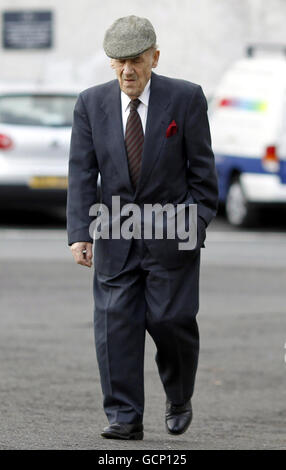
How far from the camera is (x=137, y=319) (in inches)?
233

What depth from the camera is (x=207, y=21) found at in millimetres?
23797

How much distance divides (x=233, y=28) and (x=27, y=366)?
16.2 metres

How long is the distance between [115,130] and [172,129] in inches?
9.0

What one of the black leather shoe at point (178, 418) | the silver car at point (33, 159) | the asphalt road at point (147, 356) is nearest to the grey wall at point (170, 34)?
the silver car at point (33, 159)

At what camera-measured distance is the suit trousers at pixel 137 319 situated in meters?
5.88

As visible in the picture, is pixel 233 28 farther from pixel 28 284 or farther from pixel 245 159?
pixel 28 284

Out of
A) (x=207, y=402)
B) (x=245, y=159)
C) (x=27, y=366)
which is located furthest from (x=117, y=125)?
(x=245, y=159)

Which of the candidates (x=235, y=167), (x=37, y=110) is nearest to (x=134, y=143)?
(x=37, y=110)

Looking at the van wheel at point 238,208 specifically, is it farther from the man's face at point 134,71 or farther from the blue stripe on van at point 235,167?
the man's face at point 134,71

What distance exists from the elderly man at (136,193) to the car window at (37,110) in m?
9.81

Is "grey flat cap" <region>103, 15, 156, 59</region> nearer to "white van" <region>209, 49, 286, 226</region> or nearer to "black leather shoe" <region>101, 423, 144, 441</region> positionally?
"black leather shoe" <region>101, 423, 144, 441</region>

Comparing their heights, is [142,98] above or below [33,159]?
above

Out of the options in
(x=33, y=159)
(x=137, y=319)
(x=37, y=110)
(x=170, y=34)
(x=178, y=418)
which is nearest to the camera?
(x=137, y=319)

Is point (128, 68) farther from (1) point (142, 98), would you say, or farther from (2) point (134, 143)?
(2) point (134, 143)
